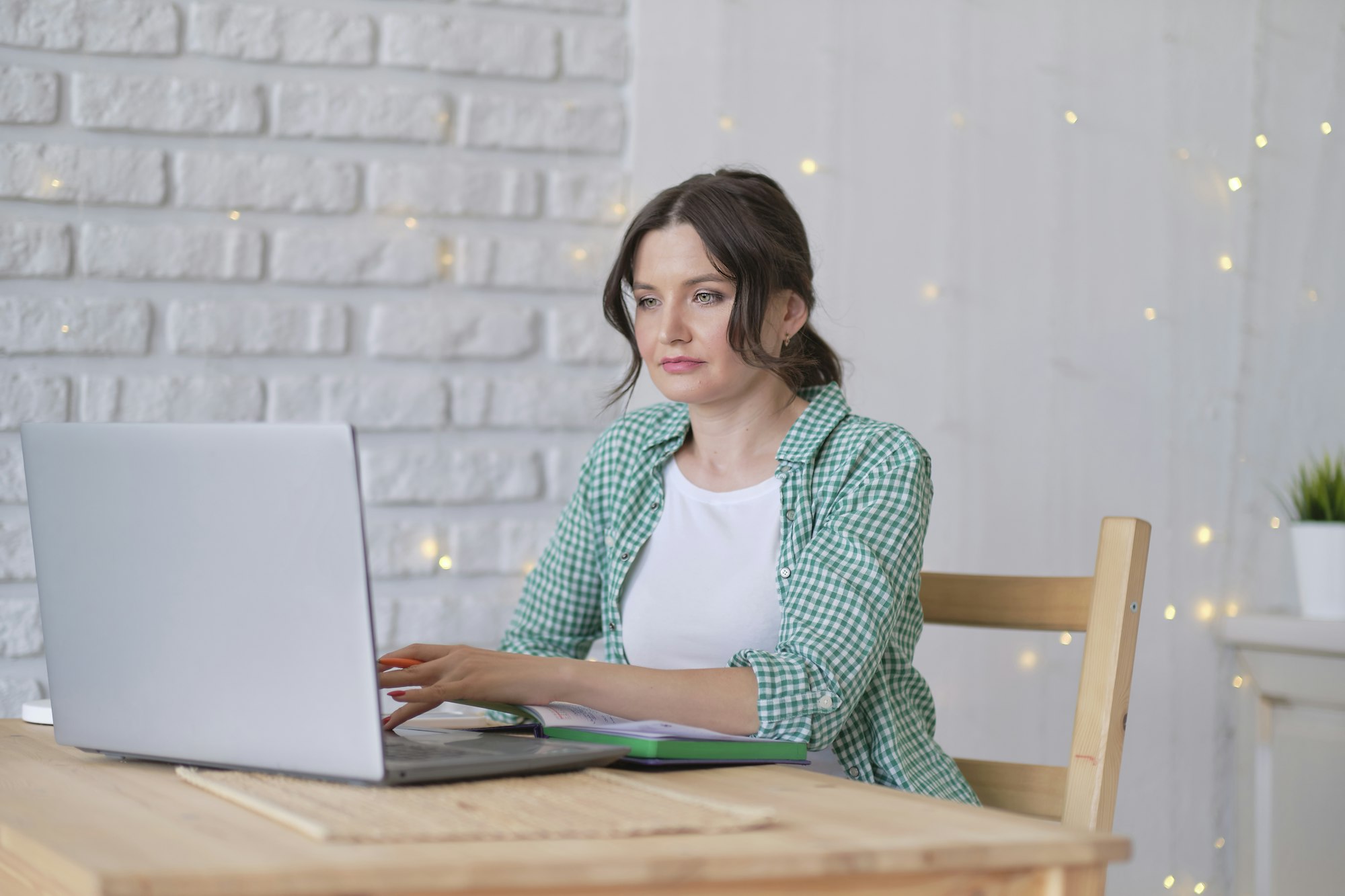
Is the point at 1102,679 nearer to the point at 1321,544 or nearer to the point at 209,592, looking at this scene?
the point at 209,592

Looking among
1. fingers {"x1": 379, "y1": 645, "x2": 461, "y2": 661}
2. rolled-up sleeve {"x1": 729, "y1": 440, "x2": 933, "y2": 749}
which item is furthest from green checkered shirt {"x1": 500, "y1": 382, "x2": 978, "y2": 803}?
fingers {"x1": 379, "y1": 645, "x2": 461, "y2": 661}

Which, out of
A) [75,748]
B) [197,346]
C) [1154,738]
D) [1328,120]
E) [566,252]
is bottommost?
[1154,738]

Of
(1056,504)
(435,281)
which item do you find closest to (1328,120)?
(1056,504)

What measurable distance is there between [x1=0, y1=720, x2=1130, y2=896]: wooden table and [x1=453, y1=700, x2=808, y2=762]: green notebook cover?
74 millimetres

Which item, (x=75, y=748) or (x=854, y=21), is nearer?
(x=75, y=748)

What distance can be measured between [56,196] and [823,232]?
1.09 meters

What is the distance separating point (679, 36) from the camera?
1954 mm

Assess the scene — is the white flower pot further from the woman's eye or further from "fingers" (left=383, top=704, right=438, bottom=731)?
"fingers" (left=383, top=704, right=438, bottom=731)

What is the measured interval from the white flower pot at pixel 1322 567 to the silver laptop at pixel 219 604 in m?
1.53

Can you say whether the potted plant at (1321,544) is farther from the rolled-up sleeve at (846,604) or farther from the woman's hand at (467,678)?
the woman's hand at (467,678)

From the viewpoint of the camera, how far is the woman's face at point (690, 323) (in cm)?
141

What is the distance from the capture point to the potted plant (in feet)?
6.58

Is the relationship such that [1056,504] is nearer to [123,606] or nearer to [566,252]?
[566,252]

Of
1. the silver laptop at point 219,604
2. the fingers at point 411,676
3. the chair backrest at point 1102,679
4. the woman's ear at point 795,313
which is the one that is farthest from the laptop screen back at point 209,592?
the woman's ear at point 795,313
